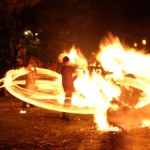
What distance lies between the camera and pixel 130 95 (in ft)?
40.3

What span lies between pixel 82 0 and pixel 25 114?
17658 mm

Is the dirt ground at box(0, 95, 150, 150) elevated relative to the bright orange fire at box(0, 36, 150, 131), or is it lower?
lower

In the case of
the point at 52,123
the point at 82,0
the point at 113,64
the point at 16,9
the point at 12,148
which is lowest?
the point at 12,148

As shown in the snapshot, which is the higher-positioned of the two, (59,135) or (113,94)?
(113,94)

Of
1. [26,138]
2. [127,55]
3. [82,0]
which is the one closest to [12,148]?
[26,138]

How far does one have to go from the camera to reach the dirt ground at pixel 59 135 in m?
9.57

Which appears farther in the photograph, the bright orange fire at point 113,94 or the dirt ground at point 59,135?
the bright orange fire at point 113,94

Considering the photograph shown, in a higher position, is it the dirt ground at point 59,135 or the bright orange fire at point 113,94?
the bright orange fire at point 113,94

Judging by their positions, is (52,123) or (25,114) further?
(25,114)

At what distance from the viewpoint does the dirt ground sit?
9.57 m

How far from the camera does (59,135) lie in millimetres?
10844

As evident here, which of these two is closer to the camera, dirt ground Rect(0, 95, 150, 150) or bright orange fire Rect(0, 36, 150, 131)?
dirt ground Rect(0, 95, 150, 150)

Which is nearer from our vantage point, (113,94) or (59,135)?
(59,135)

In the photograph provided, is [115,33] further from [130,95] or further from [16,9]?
[130,95]
